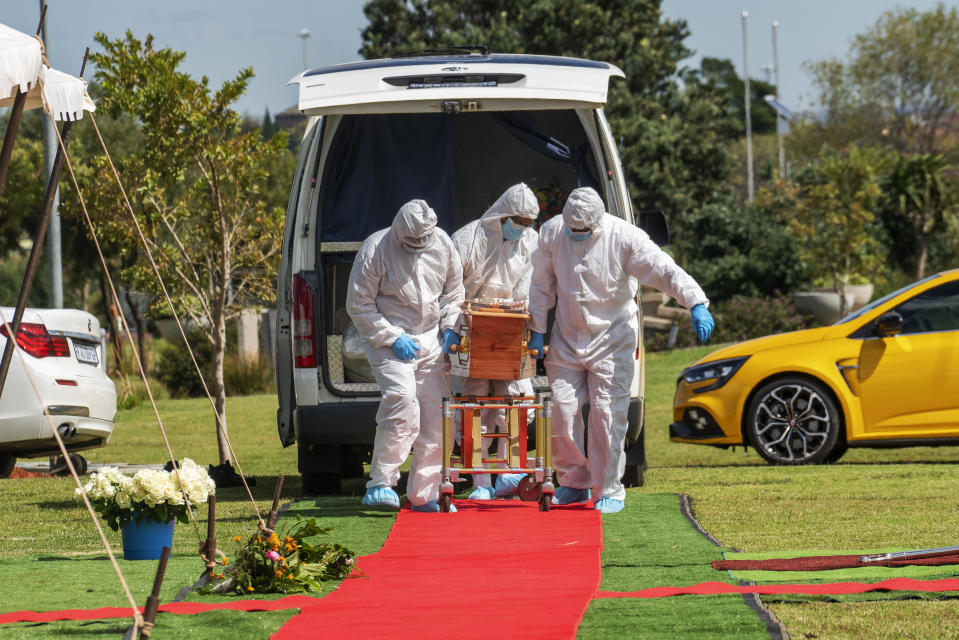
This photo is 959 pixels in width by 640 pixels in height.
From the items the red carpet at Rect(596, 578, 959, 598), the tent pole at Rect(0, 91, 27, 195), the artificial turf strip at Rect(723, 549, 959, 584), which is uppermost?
the tent pole at Rect(0, 91, 27, 195)

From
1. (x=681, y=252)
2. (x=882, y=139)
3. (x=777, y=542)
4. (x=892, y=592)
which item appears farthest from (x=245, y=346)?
(x=882, y=139)

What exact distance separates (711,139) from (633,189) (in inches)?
112

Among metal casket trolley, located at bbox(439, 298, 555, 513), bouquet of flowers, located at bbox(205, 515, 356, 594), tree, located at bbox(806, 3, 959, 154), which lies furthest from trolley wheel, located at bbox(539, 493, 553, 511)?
tree, located at bbox(806, 3, 959, 154)

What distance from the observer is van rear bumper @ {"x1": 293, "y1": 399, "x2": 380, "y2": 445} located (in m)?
8.84

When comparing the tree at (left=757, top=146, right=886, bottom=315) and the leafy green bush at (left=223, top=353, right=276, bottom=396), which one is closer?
the leafy green bush at (left=223, top=353, right=276, bottom=396)

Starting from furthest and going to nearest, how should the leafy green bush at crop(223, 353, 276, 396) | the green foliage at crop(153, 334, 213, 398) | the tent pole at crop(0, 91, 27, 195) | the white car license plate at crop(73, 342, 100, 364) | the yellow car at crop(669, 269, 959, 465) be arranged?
the green foliage at crop(153, 334, 213, 398) < the leafy green bush at crop(223, 353, 276, 396) < the white car license plate at crop(73, 342, 100, 364) < the yellow car at crop(669, 269, 959, 465) < the tent pole at crop(0, 91, 27, 195)

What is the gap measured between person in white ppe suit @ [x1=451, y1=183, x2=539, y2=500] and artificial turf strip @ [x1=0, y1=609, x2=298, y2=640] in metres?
3.71

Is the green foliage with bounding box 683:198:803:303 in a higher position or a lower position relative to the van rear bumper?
higher

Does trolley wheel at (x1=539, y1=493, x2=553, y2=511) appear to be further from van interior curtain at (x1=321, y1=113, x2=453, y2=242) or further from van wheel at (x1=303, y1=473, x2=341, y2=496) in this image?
van interior curtain at (x1=321, y1=113, x2=453, y2=242)

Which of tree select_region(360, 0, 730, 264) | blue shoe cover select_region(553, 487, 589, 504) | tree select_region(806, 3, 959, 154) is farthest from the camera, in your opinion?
tree select_region(806, 3, 959, 154)

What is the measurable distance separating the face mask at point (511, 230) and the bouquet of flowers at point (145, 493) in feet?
8.99

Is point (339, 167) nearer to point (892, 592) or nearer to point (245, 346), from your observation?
point (892, 592)

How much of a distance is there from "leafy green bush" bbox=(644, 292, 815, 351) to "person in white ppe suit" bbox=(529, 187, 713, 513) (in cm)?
1787

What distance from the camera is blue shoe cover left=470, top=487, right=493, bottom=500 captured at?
919 cm
